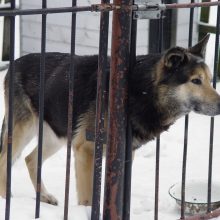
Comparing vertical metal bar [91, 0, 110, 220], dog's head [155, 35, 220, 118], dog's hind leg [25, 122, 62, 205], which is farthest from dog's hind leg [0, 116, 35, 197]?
vertical metal bar [91, 0, 110, 220]

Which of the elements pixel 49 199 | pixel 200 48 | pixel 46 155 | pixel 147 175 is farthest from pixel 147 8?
pixel 147 175

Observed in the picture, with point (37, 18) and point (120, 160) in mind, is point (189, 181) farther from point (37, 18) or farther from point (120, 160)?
point (37, 18)

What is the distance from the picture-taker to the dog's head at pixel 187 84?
3859mm

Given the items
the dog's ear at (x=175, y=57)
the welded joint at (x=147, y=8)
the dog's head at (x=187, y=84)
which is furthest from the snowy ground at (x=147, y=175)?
the welded joint at (x=147, y=8)

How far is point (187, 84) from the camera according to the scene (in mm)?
3902

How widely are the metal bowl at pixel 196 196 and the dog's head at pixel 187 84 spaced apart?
3.05ft

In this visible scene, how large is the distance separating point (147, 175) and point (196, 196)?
749mm

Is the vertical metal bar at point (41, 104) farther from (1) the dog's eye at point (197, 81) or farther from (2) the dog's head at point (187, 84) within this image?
(1) the dog's eye at point (197, 81)

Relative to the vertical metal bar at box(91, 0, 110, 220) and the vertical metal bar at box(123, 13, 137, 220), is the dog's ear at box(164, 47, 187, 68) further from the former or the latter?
the vertical metal bar at box(91, 0, 110, 220)

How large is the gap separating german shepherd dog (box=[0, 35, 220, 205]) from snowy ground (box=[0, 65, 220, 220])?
13.3 inches

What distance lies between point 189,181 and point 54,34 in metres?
5.50

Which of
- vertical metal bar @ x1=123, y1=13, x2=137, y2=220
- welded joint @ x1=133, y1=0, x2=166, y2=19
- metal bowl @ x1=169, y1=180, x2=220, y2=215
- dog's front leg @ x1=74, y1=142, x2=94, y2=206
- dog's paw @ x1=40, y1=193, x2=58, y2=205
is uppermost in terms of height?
welded joint @ x1=133, y1=0, x2=166, y2=19

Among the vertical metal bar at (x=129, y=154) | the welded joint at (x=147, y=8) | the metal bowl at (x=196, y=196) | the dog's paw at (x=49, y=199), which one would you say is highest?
the welded joint at (x=147, y=8)

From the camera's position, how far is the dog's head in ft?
12.7
